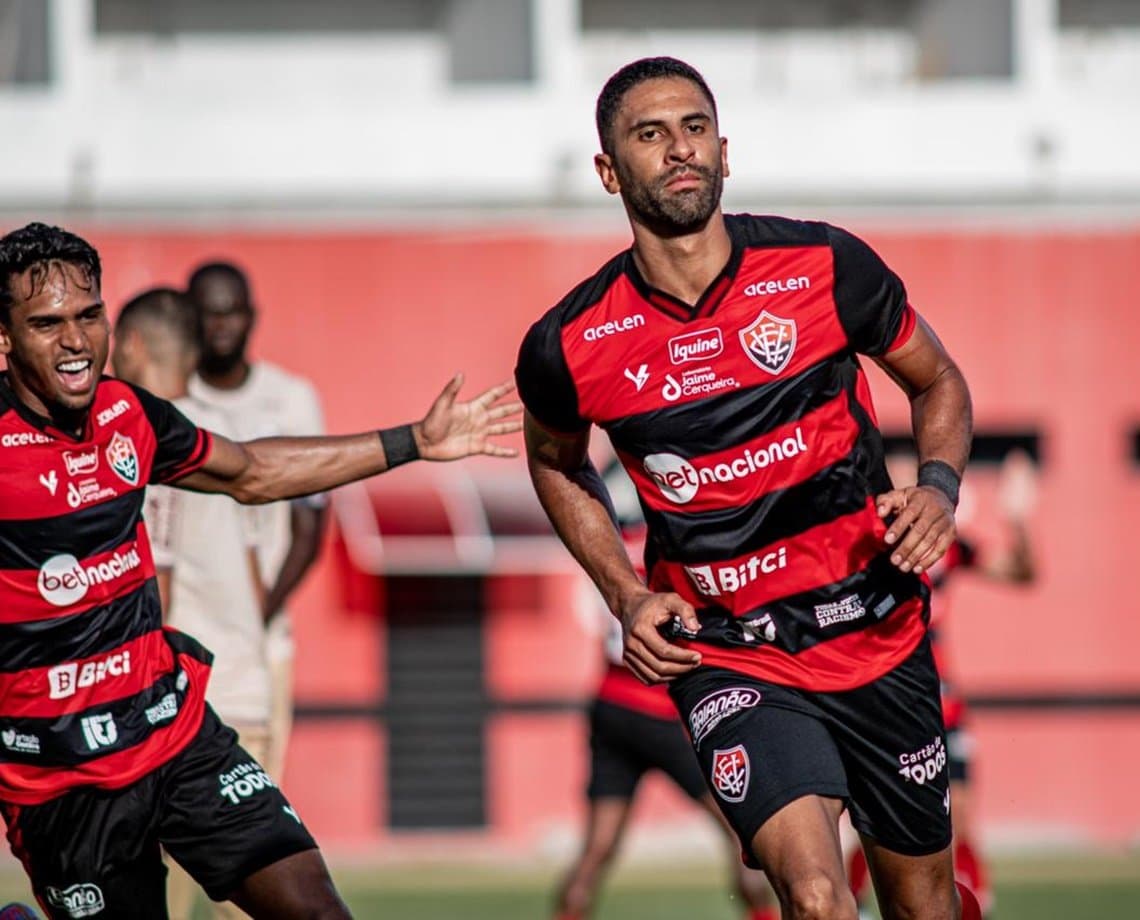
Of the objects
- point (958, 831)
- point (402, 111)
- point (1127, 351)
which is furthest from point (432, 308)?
point (958, 831)

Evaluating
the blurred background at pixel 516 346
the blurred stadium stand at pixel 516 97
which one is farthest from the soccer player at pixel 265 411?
the blurred stadium stand at pixel 516 97

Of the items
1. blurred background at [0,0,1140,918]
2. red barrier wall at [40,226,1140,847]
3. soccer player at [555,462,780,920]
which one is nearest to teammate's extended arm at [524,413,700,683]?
soccer player at [555,462,780,920]

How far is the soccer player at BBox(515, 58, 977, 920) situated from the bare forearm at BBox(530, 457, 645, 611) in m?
0.09

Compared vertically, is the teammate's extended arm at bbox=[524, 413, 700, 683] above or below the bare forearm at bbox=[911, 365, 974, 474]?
below

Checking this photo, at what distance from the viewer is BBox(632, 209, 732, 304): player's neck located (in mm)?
5395

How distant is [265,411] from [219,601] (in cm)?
95

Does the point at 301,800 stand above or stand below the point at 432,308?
below

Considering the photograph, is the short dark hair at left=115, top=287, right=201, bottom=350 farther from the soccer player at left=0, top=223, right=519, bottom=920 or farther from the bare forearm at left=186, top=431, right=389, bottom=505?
the soccer player at left=0, top=223, right=519, bottom=920

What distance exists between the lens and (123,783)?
18.0ft

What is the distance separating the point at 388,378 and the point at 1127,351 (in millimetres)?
5933

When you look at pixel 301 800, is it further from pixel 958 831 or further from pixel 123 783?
pixel 123 783

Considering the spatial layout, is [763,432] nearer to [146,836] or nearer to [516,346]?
[146,836]

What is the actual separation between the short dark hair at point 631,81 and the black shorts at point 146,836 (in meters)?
2.15

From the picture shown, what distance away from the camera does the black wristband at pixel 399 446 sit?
6.07m
